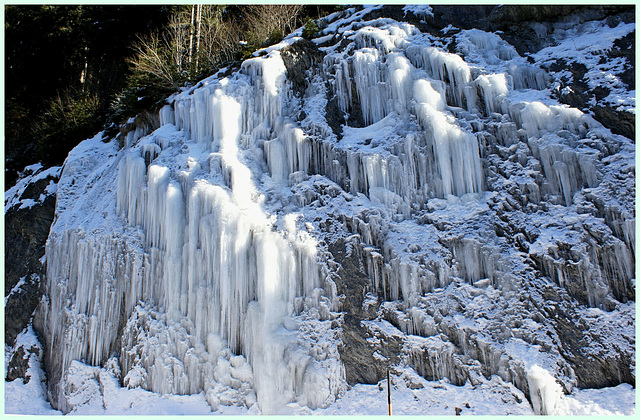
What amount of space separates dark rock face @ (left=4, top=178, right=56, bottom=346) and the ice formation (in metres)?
0.62

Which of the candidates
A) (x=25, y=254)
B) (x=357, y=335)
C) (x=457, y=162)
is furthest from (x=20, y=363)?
(x=457, y=162)

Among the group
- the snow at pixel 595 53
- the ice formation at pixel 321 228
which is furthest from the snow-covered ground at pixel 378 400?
the snow at pixel 595 53

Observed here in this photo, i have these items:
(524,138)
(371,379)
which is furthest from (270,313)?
(524,138)

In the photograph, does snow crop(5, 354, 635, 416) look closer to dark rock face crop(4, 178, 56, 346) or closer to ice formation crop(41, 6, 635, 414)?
ice formation crop(41, 6, 635, 414)

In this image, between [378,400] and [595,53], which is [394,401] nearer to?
[378,400]

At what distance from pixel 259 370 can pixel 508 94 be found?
822cm

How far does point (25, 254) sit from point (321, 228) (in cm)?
816

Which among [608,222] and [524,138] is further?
[524,138]

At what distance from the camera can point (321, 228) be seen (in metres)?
10.0

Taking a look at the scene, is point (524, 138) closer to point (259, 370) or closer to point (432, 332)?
point (432, 332)

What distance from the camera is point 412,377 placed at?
864 cm

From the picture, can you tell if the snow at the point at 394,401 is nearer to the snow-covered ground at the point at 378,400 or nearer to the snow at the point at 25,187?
the snow-covered ground at the point at 378,400

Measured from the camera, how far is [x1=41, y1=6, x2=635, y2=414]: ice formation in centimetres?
873

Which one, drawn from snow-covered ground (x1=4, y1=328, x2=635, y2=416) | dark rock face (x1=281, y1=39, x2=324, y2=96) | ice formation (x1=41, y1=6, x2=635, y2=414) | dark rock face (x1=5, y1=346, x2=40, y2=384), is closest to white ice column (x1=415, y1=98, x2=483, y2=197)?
ice formation (x1=41, y1=6, x2=635, y2=414)
